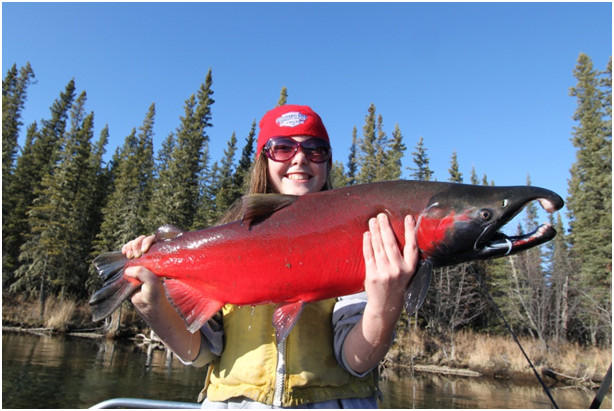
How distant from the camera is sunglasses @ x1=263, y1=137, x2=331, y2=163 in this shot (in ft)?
A: 10.2

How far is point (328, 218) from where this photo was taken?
2240 millimetres

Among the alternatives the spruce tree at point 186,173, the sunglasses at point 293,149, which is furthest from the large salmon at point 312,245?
the spruce tree at point 186,173

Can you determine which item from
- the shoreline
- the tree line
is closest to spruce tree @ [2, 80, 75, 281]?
the tree line

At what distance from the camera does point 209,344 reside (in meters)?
2.67

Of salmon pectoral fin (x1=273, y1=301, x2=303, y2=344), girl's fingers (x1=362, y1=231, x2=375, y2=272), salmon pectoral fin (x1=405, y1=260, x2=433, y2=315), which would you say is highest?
girl's fingers (x1=362, y1=231, x2=375, y2=272)

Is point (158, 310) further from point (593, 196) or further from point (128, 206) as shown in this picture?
point (593, 196)

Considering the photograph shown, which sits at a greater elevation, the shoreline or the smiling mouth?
the smiling mouth

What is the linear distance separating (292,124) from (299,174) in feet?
1.33

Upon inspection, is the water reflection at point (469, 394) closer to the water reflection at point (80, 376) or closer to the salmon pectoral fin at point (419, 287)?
the water reflection at point (80, 376)

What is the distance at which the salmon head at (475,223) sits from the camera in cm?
198

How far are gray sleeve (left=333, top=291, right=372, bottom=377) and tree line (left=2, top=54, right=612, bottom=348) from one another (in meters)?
28.8

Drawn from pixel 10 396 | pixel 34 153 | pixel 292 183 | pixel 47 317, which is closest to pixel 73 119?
pixel 34 153

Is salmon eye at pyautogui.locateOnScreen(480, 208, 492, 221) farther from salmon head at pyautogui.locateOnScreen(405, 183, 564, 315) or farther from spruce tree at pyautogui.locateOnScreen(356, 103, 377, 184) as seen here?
spruce tree at pyautogui.locateOnScreen(356, 103, 377, 184)

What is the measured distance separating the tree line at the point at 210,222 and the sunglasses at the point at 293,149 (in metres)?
28.4
